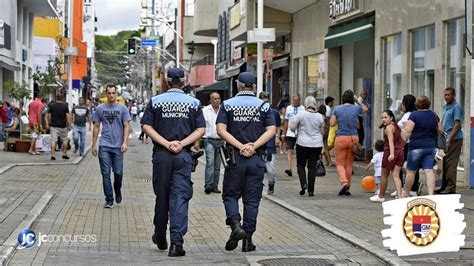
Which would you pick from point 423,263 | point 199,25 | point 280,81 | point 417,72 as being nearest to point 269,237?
point 423,263

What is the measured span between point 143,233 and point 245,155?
2.10 meters

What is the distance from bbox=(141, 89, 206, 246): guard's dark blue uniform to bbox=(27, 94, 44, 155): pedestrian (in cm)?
1721

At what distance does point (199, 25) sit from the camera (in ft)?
174

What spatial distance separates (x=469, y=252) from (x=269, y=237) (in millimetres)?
2416

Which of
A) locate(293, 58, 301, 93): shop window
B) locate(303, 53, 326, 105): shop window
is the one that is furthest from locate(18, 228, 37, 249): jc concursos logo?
locate(293, 58, 301, 93): shop window

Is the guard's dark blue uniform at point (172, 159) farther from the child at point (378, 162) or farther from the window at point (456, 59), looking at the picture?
the window at point (456, 59)

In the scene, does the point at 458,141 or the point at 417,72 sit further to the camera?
the point at 417,72

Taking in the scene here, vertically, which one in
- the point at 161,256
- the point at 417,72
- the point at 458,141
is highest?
the point at 417,72

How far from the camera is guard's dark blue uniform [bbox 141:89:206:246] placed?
29.3 feet

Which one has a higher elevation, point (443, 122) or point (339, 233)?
point (443, 122)

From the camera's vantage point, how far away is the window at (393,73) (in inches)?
814

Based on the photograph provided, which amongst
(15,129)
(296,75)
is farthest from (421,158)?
(296,75)

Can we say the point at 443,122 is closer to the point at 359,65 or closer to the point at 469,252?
the point at 469,252

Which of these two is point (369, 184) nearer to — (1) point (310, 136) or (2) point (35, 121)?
(1) point (310, 136)
